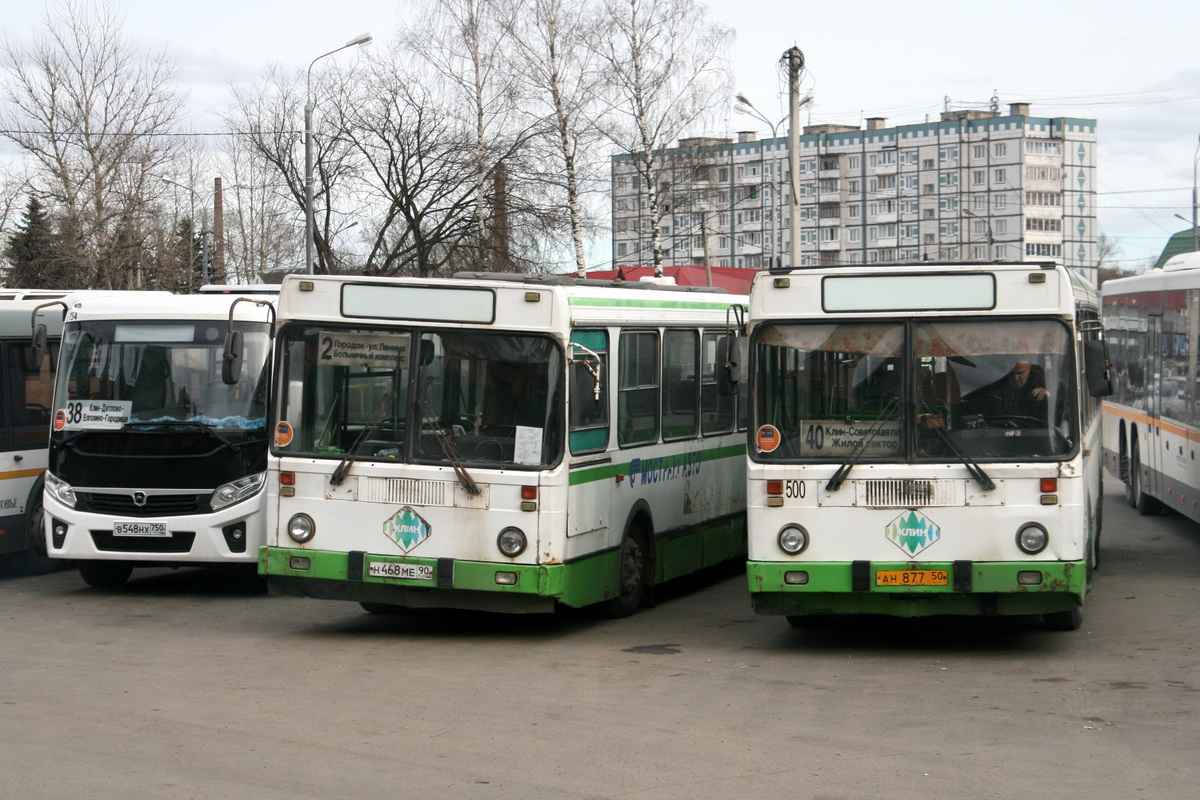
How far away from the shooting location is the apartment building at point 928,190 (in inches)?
4557

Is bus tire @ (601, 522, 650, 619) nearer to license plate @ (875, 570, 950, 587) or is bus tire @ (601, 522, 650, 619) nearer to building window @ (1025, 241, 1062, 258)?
license plate @ (875, 570, 950, 587)

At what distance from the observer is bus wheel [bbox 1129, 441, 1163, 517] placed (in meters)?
19.2

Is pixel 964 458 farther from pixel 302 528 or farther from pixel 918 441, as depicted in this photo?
pixel 302 528

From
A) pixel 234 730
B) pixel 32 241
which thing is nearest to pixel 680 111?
pixel 32 241

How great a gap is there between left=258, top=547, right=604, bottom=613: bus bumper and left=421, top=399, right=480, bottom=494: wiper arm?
54cm

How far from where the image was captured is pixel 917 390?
988 centimetres

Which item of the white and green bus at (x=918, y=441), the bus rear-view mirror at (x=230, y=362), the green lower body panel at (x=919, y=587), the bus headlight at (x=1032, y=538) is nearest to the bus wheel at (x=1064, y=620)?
the green lower body panel at (x=919, y=587)

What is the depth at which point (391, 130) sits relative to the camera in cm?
3975

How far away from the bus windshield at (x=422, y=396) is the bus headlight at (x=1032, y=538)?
315 cm

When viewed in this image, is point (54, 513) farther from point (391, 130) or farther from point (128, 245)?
point (128, 245)

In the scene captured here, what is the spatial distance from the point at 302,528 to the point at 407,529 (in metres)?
0.82

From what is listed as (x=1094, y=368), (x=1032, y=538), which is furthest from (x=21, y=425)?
(x=1094, y=368)

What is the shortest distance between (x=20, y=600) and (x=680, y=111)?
2952cm

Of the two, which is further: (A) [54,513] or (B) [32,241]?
(B) [32,241]
